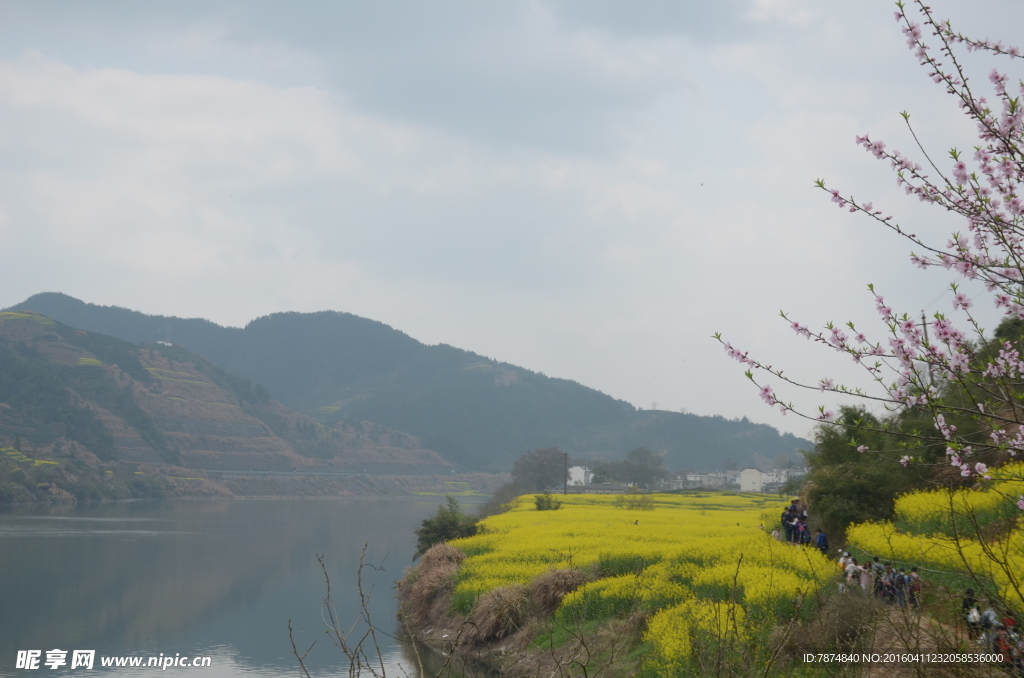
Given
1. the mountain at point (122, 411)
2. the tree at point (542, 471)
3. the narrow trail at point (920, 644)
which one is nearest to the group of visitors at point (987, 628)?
the narrow trail at point (920, 644)

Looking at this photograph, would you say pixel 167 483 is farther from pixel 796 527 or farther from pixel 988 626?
pixel 988 626

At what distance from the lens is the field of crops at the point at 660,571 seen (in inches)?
563

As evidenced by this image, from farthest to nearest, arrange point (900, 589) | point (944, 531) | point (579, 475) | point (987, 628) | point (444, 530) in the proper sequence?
point (579, 475) < point (444, 530) < point (944, 531) < point (987, 628) < point (900, 589)

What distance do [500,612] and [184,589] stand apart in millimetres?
25952

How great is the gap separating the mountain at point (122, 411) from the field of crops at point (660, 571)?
369ft

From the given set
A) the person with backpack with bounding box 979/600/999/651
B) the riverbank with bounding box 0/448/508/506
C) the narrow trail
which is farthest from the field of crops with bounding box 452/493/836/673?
the riverbank with bounding box 0/448/508/506

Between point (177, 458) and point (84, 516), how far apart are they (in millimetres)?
70827

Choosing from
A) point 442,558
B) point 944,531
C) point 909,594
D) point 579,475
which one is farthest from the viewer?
point 579,475

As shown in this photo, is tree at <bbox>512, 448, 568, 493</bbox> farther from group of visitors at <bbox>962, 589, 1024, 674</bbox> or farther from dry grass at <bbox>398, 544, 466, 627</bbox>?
group of visitors at <bbox>962, 589, 1024, 674</bbox>

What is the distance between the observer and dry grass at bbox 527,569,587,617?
21391 millimetres

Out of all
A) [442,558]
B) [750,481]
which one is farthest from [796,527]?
[750,481]

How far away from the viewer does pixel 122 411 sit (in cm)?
15538

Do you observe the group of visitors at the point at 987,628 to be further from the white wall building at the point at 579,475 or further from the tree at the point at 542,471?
the white wall building at the point at 579,475

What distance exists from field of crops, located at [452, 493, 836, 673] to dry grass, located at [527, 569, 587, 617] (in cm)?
62
